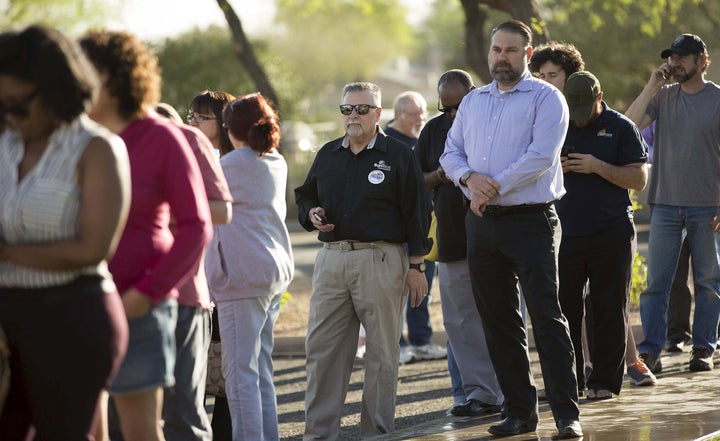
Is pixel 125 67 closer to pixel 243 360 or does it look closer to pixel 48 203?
pixel 48 203

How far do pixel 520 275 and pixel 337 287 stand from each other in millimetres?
1117

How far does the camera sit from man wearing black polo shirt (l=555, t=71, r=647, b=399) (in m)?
7.90

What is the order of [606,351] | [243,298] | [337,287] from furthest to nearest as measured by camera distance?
[606,351], [337,287], [243,298]

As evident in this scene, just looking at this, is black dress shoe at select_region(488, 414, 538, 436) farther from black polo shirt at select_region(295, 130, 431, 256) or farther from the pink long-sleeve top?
the pink long-sleeve top

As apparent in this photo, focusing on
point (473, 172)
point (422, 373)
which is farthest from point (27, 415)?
point (422, 373)

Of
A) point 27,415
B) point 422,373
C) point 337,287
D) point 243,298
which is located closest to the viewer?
point 27,415

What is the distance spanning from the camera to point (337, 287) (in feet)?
24.3

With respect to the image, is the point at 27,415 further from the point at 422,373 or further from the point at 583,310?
the point at 422,373

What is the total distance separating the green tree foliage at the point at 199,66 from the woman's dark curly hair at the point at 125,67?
3365 cm

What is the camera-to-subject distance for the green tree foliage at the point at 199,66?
39625mm

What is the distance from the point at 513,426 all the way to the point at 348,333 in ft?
3.78

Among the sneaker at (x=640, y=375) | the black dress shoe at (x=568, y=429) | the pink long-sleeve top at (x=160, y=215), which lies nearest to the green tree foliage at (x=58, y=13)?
the sneaker at (x=640, y=375)

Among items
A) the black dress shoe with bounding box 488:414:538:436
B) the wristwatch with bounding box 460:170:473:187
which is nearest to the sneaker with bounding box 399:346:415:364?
the black dress shoe with bounding box 488:414:538:436

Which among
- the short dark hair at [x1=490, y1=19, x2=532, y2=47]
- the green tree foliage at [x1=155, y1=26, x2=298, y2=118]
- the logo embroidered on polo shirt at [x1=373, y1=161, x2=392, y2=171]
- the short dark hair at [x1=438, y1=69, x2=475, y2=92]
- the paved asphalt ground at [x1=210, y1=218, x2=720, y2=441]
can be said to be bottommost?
the paved asphalt ground at [x1=210, y1=218, x2=720, y2=441]
